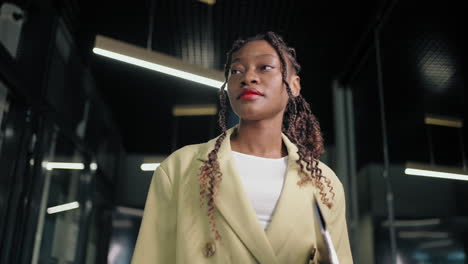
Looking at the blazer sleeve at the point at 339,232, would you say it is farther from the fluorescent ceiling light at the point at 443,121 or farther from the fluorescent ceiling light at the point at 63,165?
the fluorescent ceiling light at the point at 63,165

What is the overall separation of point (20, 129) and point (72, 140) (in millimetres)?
1499

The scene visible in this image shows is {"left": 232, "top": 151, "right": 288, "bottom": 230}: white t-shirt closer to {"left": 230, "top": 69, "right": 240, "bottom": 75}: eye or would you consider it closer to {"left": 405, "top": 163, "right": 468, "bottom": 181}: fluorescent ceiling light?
{"left": 230, "top": 69, "right": 240, "bottom": 75}: eye

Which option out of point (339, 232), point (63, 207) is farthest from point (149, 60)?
point (339, 232)

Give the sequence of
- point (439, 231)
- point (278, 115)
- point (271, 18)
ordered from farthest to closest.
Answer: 1. point (271, 18)
2. point (439, 231)
3. point (278, 115)

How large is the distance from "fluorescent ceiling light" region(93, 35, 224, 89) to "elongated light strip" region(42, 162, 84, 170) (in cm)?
126

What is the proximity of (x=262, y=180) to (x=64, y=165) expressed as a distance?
13.2ft

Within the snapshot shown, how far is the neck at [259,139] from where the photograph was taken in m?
1.10

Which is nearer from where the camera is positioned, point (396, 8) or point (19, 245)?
point (19, 245)

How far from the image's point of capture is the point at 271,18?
445 centimetres

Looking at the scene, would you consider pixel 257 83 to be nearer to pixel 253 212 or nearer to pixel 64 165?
pixel 253 212

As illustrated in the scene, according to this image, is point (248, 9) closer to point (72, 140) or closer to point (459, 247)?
point (72, 140)

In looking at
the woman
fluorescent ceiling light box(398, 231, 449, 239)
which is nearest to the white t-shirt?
the woman

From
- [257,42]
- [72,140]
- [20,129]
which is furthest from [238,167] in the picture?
[72,140]

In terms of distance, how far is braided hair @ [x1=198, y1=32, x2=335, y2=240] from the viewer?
3.22 ft
